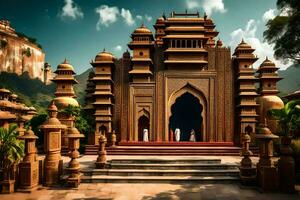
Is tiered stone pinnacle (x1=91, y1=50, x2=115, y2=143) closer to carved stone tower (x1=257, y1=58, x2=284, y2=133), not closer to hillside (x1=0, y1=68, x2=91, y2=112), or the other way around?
carved stone tower (x1=257, y1=58, x2=284, y2=133)

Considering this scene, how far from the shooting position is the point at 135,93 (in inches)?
872

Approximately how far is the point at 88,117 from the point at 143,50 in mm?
7286

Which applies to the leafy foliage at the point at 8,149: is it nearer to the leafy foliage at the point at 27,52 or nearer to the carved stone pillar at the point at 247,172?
the carved stone pillar at the point at 247,172

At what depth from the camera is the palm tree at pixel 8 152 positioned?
10.5 meters

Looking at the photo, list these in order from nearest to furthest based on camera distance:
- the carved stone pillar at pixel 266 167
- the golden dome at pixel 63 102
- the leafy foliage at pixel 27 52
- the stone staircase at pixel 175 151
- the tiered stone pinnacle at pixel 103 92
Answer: the carved stone pillar at pixel 266 167 < the stone staircase at pixel 175 151 < the tiered stone pinnacle at pixel 103 92 < the golden dome at pixel 63 102 < the leafy foliage at pixel 27 52

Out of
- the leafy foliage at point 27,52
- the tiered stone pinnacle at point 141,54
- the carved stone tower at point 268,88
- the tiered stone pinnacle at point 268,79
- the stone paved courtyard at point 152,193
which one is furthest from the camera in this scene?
the leafy foliage at point 27,52

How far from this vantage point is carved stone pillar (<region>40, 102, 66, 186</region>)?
11.8 m

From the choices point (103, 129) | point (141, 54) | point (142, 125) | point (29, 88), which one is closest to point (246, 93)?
point (142, 125)

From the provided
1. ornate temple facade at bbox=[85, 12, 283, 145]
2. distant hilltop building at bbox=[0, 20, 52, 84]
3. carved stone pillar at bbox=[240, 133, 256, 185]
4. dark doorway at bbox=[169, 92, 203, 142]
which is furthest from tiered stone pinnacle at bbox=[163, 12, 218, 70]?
distant hilltop building at bbox=[0, 20, 52, 84]

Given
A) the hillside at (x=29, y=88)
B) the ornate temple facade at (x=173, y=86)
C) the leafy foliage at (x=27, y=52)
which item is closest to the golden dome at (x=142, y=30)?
the ornate temple facade at (x=173, y=86)

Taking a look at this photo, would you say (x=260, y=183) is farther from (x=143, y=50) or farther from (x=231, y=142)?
(x=143, y=50)

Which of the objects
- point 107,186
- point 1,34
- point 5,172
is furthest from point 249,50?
point 1,34

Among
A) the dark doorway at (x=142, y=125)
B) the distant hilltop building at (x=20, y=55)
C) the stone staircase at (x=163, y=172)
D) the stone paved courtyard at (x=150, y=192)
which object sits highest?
the distant hilltop building at (x=20, y=55)

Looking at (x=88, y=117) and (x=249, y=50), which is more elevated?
(x=249, y=50)
